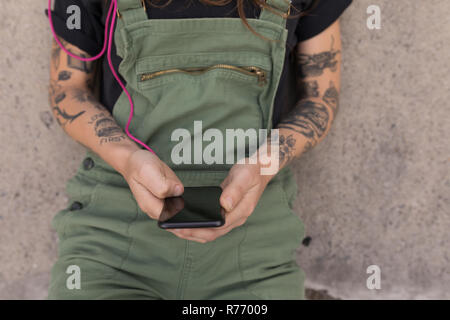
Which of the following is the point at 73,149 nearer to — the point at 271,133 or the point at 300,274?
the point at 271,133

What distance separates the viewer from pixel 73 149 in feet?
4.01

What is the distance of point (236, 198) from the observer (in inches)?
28.8

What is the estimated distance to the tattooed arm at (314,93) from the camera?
0.99 m

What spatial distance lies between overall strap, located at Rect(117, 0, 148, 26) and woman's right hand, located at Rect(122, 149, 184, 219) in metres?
0.29

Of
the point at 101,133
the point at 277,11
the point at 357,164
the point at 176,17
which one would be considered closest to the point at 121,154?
the point at 101,133

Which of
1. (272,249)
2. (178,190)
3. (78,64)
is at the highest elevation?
(78,64)

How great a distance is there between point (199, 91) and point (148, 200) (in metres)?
0.29

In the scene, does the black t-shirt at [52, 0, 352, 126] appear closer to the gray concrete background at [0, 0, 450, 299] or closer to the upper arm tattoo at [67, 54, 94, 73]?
the upper arm tattoo at [67, 54, 94, 73]

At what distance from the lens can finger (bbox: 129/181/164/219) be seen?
76cm

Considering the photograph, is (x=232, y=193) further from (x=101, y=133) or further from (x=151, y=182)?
(x=101, y=133)

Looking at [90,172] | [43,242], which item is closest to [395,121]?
[90,172]

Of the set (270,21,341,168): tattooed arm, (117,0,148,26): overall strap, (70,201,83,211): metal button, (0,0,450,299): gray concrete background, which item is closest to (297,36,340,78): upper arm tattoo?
(270,21,341,168): tattooed arm

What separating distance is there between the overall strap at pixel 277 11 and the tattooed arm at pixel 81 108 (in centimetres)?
42
